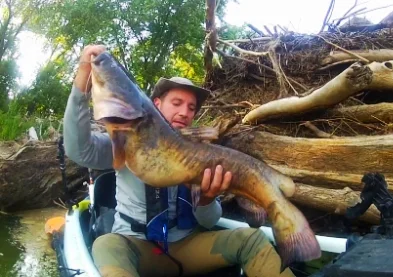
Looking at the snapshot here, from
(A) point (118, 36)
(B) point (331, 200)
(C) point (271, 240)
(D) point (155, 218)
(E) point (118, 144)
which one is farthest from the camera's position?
(A) point (118, 36)

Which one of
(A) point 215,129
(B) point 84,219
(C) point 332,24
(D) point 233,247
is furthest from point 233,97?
(A) point 215,129

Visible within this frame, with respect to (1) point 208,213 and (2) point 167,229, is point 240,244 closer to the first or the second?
(1) point 208,213

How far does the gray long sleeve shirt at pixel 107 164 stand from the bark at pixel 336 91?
1824mm

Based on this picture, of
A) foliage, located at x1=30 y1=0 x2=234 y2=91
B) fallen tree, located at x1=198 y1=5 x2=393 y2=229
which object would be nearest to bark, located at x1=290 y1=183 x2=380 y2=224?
fallen tree, located at x1=198 y1=5 x2=393 y2=229

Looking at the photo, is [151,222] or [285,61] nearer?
[151,222]

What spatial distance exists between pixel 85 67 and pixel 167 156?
564 mm

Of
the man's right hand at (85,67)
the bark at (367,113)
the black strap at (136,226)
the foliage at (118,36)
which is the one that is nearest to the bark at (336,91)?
the bark at (367,113)

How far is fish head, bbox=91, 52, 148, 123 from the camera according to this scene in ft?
7.03

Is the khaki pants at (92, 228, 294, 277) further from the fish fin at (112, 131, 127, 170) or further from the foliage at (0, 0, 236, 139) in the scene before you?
the foliage at (0, 0, 236, 139)

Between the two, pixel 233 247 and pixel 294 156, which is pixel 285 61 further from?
pixel 233 247

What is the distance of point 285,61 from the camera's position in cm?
613

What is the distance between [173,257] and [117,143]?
1004 mm

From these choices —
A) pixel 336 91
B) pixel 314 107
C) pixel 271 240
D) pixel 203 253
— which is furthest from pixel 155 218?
pixel 314 107

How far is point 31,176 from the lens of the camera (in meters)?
8.85
